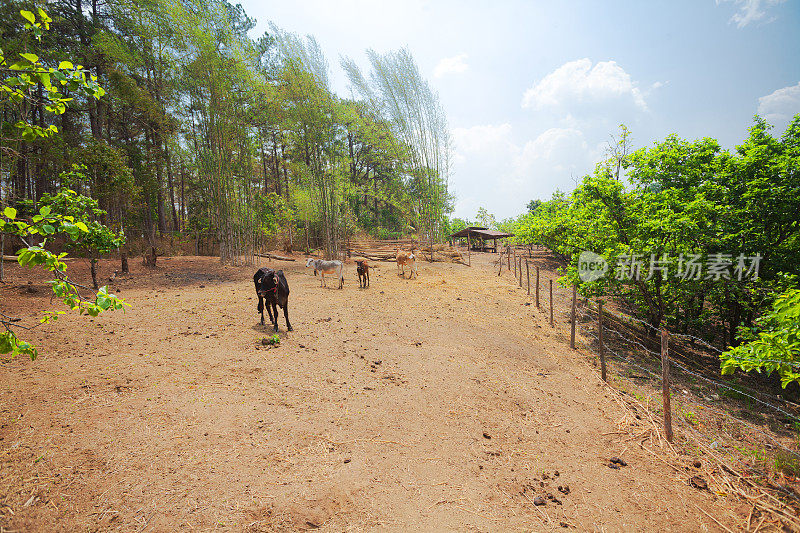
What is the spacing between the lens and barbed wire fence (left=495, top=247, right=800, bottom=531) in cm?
329

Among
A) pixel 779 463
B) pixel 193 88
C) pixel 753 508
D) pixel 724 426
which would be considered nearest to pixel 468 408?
pixel 753 508

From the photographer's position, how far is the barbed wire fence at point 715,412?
10.8 feet

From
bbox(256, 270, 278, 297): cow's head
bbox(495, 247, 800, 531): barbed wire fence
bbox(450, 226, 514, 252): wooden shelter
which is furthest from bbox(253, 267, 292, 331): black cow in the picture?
bbox(450, 226, 514, 252): wooden shelter

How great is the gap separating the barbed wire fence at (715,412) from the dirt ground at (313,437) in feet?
1.46

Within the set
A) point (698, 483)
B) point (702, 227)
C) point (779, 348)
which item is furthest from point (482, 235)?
point (698, 483)

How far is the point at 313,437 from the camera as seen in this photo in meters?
3.53

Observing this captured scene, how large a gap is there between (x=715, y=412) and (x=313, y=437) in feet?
19.4

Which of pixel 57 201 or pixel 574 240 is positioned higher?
pixel 57 201

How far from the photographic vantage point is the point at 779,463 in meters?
3.72

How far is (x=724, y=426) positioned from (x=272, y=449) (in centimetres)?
644

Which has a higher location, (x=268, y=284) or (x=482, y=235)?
(x=482, y=235)

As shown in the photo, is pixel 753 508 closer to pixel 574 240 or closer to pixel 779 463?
pixel 779 463

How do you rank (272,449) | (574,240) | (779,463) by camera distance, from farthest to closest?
(574,240) → (779,463) → (272,449)

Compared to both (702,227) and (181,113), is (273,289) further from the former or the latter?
(181,113)
